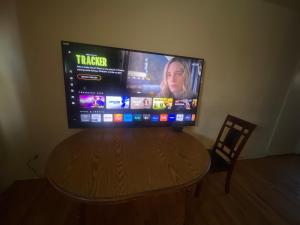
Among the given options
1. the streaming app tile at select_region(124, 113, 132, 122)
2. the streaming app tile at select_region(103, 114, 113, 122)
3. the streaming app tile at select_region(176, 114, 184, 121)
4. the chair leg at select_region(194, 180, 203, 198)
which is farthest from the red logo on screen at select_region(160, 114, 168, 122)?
the chair leg at select_region(194, 180, 203, 198)

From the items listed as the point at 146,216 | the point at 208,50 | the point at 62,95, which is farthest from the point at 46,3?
the point at 146,216

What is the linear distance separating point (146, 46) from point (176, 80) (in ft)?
1.68

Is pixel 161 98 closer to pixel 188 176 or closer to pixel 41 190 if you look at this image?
pixel 188 176

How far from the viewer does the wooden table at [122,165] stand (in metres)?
0.73

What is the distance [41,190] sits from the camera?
156 cm

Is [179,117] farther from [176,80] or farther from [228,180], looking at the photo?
[228,180]

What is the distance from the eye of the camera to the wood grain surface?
736mm

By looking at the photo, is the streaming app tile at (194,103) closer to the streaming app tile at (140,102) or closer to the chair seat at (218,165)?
the streaming app tile at (140,102)

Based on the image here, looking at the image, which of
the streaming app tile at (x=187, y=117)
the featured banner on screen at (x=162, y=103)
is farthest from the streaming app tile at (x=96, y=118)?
the streaming app tile at (x=187, y=117)

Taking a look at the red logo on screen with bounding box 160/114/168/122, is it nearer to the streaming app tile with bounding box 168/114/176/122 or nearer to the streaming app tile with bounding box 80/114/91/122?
the streaming app tile with bounding box 168/114/176/122

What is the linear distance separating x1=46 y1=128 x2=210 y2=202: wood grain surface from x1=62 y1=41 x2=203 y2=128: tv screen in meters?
0.23

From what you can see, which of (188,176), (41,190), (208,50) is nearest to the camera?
(188,176)

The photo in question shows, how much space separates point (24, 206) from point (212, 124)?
2.41m

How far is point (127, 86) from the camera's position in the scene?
4.85 feet
